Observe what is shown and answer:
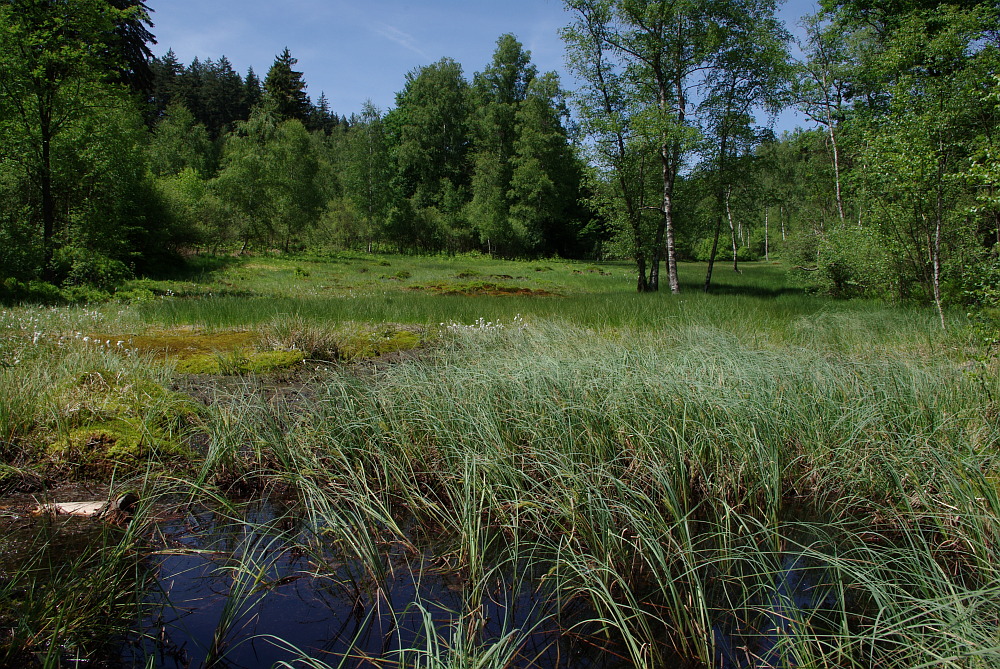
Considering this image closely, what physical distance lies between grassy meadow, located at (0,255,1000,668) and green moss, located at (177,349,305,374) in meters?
0.05

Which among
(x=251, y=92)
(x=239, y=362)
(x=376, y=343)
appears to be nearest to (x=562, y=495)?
(x=239, y=362)

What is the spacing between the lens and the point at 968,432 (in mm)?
3549

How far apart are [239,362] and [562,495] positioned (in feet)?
15.4

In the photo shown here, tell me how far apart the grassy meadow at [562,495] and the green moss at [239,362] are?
0.05m

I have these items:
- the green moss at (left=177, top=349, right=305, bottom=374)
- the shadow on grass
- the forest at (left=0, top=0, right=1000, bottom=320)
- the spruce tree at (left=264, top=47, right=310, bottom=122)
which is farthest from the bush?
the spruce tree at (left=264, top=47, right=310, bottom=122)

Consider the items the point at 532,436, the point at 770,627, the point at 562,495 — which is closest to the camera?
the point at 770,627

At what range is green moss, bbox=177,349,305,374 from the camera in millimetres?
6297

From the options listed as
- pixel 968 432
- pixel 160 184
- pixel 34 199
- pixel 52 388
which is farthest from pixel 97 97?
pixel 968 432

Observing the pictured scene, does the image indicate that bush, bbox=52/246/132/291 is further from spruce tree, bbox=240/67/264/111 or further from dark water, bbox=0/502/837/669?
spruce tree, bbox=240/67/264/111

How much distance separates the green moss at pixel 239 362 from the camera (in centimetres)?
630

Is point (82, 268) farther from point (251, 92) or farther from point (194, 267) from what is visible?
point (251, 92)

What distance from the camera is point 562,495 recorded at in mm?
3256

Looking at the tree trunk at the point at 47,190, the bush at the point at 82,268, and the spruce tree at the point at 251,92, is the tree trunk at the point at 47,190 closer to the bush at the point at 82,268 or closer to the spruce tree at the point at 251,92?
the bush at the point at 82,268

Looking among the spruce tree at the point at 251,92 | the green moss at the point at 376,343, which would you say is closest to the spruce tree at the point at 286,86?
the spruce tree at the point at 251,92
